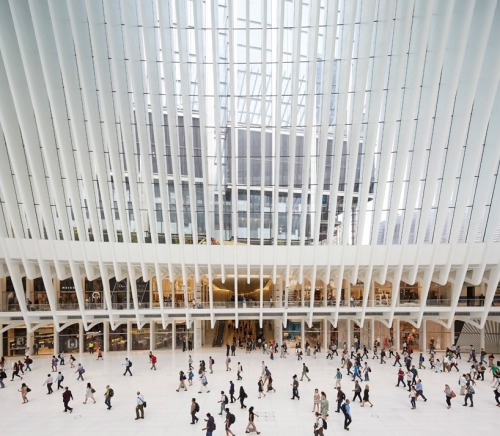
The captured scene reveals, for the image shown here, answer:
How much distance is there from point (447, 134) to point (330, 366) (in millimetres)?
12958

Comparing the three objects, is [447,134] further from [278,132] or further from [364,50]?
[278,132]

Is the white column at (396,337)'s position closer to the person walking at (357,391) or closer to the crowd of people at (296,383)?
the crowd of people at (296,383)

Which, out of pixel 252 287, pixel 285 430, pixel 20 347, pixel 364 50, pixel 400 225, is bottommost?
pixel 252 287

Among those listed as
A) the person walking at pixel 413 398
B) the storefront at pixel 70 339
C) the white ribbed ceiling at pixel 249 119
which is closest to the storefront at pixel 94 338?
the storefront at pixel 70 339

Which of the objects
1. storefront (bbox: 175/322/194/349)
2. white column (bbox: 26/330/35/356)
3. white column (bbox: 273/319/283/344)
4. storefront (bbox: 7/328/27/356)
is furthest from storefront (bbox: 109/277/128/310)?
white column (bbox: 273/319/283/344)

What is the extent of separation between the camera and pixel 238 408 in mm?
15117

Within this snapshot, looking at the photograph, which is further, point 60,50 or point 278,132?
point 278,132

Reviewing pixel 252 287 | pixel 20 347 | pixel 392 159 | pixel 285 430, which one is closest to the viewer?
pixel 285 430

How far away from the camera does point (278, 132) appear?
19484 millimetres

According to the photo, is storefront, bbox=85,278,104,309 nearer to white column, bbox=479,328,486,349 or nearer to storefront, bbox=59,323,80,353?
storefront, bbox=59,323,80,353

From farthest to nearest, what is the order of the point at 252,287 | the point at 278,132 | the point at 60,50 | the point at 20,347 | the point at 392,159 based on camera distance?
the point at 252,287, the point at 20,347, the point at 392,159, the point at 278,132, the point at 60,50

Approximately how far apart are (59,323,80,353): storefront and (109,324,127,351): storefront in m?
2.07

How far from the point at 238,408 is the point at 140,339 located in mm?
14861

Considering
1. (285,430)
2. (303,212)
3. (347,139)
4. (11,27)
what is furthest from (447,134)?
(11,27)
